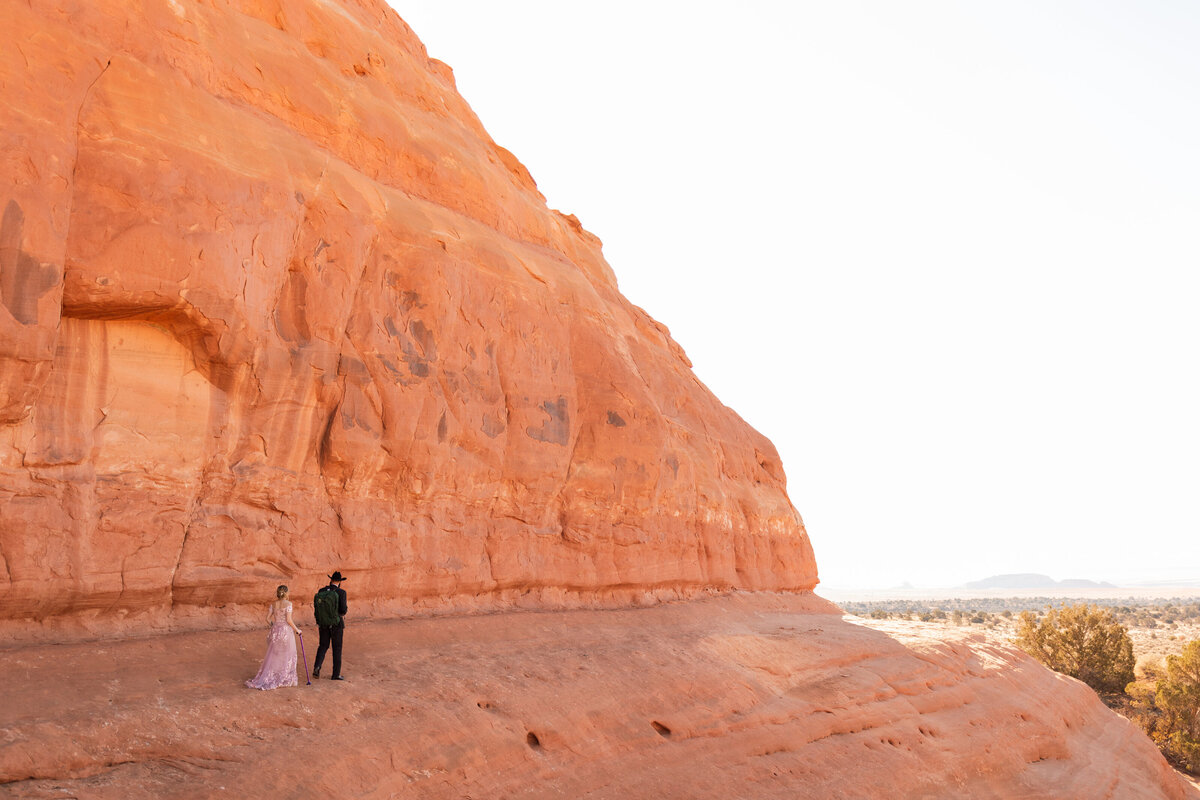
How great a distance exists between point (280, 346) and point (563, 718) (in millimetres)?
5782

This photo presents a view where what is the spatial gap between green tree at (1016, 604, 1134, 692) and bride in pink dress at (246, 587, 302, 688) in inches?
1233

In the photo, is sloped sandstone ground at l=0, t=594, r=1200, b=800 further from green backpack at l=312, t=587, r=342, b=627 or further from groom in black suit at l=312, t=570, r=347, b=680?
green backpack at l=312, t=587, r=342, b=627

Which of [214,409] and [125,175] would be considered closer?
[125,175]

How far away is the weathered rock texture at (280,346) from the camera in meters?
8.29

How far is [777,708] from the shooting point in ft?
42.0

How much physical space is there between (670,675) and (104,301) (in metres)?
8.73

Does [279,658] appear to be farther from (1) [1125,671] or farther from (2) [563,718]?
(1) [1125,671]

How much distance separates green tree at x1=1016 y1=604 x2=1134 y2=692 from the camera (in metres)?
32.5

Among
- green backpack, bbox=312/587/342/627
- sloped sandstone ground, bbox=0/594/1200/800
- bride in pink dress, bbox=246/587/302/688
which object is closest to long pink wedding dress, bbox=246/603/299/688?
bride in pink dress, bbox=246/587/302/688

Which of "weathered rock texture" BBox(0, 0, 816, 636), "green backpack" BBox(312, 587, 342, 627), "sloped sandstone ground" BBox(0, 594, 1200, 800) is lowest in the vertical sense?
"sloped sandstone ground" BBox(0, 594, 1200, 800)

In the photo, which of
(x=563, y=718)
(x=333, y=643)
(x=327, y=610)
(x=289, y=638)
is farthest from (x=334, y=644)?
(x=563, y=718)

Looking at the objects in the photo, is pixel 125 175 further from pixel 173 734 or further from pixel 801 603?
pixel 801 603

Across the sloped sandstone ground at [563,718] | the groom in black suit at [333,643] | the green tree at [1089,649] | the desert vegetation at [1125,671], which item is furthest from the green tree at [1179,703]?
the groom in black suit at [333,643]

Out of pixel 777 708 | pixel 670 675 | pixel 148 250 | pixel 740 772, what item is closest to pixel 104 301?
pixel 148 250
